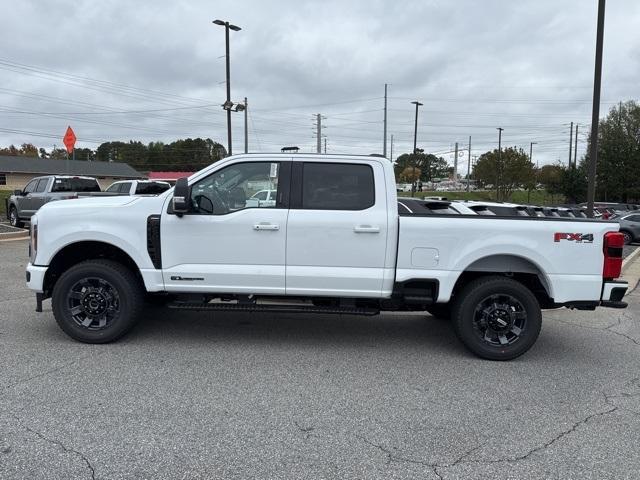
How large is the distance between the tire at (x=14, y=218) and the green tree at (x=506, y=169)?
42.5 meters

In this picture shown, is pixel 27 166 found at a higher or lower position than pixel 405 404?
higher

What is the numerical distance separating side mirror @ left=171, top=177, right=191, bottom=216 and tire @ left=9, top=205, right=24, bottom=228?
15080 millimetres

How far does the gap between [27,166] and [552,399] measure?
7230 centimetres

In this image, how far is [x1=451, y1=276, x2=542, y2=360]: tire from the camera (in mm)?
5152

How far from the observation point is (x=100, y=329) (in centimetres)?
537

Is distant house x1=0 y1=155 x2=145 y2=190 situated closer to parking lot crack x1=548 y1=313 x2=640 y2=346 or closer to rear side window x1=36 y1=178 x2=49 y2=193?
rear side window x1=36 y1=178 x2=49 y2=193

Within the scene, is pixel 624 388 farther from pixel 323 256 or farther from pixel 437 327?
pixel 323 256

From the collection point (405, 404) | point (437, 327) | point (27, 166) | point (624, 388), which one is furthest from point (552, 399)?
point (27, 166)

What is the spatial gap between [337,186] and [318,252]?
2.31 ft

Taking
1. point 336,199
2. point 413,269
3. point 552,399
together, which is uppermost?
point 336,199

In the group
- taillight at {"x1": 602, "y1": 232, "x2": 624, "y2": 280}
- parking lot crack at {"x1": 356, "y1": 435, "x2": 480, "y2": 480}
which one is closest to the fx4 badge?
taillight at {"x1": 602, "y1": 232, "x2": 624, "y2": 280}

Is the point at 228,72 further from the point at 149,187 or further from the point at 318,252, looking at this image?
the point at 318,252

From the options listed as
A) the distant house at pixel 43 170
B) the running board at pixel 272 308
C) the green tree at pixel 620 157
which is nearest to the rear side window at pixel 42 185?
the running board at pixel 272 308

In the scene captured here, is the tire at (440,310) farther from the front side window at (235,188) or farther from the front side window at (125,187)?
the front side window at (125,187)
